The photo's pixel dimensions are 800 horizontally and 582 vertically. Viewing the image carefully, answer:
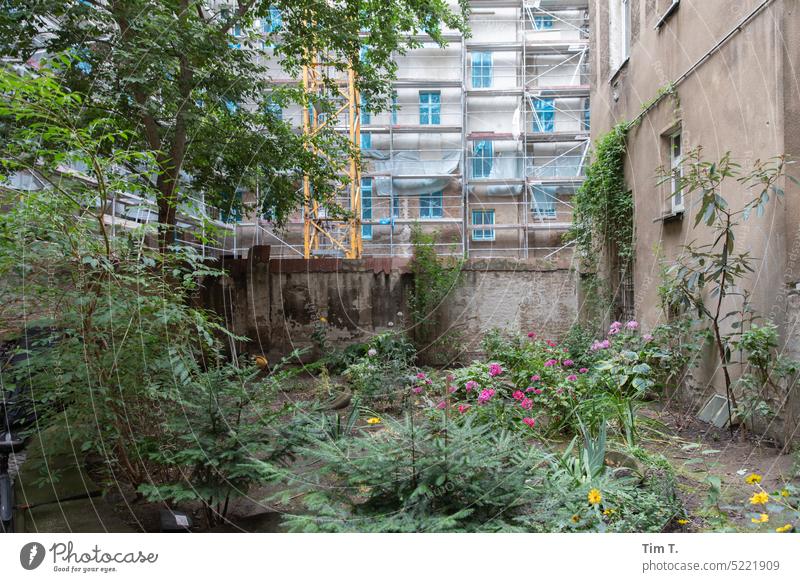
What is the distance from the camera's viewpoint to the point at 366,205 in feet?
8.25

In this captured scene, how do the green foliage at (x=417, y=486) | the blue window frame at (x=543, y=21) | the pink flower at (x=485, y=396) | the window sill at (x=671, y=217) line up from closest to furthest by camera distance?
1. the green foliage at (x=417, y=486)
2. the pink flower at (x=485, y=396)
3. the blue window frame at (x=543, y=21)
4. the window sill at (x=671, y=217)

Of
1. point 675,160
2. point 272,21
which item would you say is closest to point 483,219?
point 675,160

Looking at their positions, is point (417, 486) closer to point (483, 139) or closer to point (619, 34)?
point (483, 139)

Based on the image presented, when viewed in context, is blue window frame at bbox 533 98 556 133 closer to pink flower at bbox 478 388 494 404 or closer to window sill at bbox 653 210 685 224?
window sill at bbox 653 210 685 224

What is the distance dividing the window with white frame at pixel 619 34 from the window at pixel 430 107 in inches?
55.7

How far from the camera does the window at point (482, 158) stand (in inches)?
92.0

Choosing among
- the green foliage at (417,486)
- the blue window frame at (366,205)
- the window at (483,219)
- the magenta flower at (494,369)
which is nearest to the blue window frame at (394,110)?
the blue window frame at (366,205)

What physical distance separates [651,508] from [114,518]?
2.09 meters

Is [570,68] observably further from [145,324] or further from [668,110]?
[145,324]

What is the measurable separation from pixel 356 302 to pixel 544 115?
1282mm

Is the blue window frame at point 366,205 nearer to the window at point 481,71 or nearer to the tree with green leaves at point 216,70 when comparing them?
the tree with green leaves at point 216,70
